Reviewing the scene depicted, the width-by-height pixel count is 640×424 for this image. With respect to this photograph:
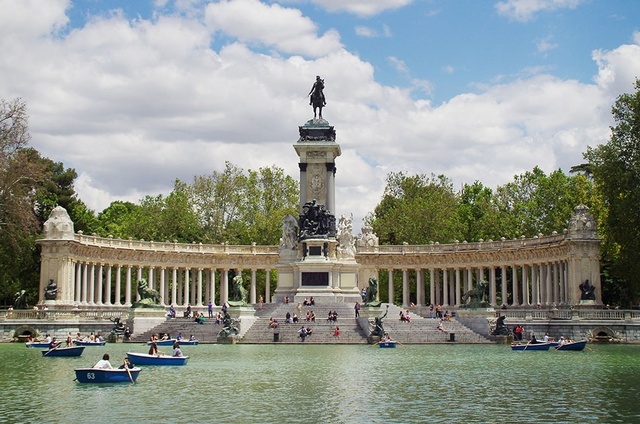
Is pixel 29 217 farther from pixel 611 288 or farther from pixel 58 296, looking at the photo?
pixel 611 288

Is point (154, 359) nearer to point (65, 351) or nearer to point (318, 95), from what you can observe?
point (65, 351)

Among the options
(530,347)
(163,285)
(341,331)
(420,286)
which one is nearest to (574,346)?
(530,347)

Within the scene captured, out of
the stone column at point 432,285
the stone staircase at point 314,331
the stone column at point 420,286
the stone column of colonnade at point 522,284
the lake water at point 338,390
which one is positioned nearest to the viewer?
the lake water at point 338,390

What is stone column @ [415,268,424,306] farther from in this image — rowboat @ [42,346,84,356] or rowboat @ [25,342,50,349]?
rowboat @ [42,346,84,356]

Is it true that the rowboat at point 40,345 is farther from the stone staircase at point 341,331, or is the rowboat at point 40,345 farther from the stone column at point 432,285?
the stone column at point 432,285

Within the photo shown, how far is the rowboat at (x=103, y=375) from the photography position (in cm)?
3134

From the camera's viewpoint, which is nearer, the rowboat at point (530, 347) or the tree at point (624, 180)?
the rowboat at point (530, 347)

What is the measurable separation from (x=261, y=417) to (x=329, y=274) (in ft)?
165

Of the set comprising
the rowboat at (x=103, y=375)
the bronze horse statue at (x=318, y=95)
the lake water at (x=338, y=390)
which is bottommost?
the lake water at (x=338, y=390)

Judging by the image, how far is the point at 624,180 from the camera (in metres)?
65.6

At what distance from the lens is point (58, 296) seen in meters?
73.1

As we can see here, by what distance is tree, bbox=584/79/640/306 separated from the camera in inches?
2586

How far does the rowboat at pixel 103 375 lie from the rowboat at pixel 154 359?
561 cm

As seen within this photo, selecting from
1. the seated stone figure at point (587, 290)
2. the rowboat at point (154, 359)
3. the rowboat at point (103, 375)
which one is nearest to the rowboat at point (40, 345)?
the rowboat at point (154, 359)
